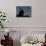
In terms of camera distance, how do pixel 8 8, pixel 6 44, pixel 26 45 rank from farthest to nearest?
pixel 8 8 → pixel 6 44 → pixel 26 45

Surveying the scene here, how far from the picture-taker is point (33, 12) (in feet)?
12.0

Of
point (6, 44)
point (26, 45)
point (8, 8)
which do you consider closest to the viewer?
point (26, 45)

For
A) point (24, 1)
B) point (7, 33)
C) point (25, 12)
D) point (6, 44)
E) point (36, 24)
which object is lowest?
point (6, 44)

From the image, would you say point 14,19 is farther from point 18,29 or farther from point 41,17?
point 41,17

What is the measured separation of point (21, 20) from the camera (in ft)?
12.1

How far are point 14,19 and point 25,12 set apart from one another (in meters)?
0.35

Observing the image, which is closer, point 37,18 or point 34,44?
point 34,44

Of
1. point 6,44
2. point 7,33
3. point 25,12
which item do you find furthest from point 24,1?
point 6,44

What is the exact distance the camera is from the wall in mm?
3646

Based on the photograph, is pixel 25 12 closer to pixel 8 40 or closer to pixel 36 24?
pixel 36 24

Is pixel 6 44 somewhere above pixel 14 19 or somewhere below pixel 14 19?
below

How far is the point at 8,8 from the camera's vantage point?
3654 millimetres

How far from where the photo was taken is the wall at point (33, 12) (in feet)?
12.0

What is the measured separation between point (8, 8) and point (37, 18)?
32.4 inches
